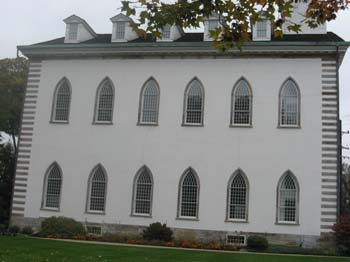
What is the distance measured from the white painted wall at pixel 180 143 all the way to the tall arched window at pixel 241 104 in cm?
32

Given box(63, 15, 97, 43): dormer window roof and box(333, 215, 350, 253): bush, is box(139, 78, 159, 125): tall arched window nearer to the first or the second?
box(63, 15, 97, 43): dormer window roof

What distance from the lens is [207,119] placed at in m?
29.1

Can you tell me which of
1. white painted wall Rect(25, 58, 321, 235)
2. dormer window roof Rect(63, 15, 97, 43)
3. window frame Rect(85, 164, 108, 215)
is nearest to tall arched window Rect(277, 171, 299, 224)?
white painted wall Rect(25, 58, 321, 235)

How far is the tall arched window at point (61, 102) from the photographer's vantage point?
1237 inches

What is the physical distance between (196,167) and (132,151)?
3827 millimetres

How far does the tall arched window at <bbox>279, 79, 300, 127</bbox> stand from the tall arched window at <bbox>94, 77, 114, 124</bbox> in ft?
32.0

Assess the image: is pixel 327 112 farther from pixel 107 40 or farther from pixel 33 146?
pixel 33 146

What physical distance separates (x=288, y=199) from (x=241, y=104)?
5739mm

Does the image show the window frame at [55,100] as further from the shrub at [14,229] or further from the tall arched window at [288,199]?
the tall arched window at [288,199]

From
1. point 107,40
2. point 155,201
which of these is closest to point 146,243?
point 155,201

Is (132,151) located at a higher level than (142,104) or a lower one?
lower

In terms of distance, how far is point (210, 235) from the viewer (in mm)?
27844

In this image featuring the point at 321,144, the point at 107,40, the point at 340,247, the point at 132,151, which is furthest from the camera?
the point at 107,40

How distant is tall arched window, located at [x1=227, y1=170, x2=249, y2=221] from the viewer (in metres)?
27.9
